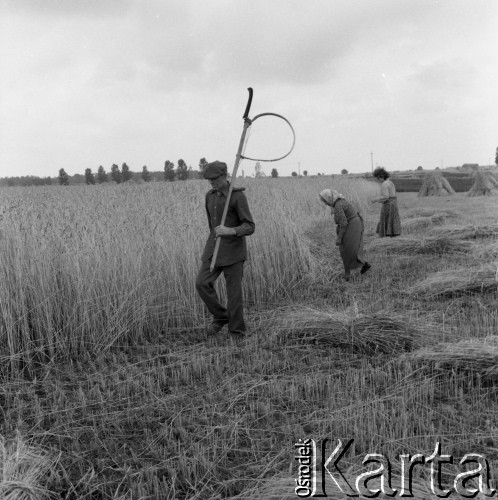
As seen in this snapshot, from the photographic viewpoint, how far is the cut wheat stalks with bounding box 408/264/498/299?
5.41m

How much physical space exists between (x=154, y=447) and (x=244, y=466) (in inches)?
17.7

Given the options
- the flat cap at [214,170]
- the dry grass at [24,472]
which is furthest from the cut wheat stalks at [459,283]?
the dry grass at [24,472]

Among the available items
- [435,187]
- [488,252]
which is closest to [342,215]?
[488,252]

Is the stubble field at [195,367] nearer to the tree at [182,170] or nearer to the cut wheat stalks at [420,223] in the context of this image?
the cut wheat stalks at [420,223]

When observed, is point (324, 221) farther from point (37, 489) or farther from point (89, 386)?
point (37, 489)

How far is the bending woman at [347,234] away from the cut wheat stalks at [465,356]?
3133mm

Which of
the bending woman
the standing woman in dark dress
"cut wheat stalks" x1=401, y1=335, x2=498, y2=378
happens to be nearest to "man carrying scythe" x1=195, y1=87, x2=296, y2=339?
"cut wheat stalks" x1=401, y1=335, x2=498, y2=378

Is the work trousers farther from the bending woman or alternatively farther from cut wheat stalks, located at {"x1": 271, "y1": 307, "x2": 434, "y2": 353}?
the bending woman

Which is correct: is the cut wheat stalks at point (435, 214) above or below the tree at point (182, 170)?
below

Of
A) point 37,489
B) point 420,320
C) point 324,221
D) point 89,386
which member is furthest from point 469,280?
point 324,221

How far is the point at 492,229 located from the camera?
870cm

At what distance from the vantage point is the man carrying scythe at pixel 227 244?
4156 millimetres

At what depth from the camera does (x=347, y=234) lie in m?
6.89

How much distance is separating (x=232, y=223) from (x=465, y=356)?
1.86m
